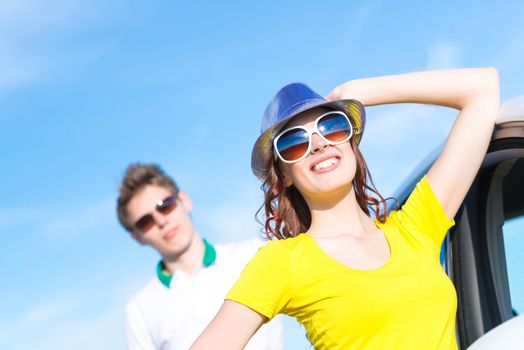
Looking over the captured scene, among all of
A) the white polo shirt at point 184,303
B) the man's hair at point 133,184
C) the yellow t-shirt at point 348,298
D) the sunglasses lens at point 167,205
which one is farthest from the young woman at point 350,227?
the man's hair at point 133,184

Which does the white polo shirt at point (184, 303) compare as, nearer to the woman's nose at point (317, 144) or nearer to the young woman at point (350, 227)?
the young woman at point (350, 227)

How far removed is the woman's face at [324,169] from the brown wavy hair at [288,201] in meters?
0.13

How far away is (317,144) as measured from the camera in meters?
2.48

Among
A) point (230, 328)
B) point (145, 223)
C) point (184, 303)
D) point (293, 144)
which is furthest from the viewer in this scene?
point (145, 223)

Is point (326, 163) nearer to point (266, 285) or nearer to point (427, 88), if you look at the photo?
point (266, 285)

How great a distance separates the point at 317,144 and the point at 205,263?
1576 millimetres

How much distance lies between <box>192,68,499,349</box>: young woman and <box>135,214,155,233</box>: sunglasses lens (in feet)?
4.78

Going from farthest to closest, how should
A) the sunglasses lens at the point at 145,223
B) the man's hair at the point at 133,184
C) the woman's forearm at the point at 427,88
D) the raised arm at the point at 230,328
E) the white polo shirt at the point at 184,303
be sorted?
the man's hair at the point at 133,184, the sunglasses lens at the point at 145,223, the white polo shirt at the point at 184,303, the woman's forearm at the point at 427,88, the raised arm at the point at 230,328

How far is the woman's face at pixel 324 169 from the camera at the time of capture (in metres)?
2.47

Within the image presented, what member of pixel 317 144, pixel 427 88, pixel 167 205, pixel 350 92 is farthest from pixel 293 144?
pixel 167 205

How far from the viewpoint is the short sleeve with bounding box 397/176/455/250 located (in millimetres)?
2637

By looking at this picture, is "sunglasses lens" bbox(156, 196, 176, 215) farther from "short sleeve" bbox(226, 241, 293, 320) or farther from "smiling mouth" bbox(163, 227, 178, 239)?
"short sleeve" bbox(226, 241, 293, 320)

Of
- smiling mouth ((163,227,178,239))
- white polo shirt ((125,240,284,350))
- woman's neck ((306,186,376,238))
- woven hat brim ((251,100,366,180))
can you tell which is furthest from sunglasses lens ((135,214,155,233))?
woman's neck ((306,186,376,238))

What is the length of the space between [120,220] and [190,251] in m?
0.50
